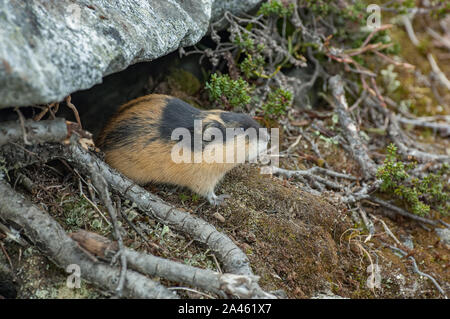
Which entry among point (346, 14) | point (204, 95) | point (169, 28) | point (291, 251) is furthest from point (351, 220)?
point (346, 14)

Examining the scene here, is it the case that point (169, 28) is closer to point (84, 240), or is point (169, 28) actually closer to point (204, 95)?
point (204, 95)

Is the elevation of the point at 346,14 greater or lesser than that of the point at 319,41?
greater

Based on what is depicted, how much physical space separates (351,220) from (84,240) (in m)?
3.05

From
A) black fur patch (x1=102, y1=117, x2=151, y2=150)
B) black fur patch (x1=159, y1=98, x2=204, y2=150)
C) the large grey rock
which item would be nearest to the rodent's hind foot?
black fur patch (x1=159, y1=98, x2=204, y2=150)

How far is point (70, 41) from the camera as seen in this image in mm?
3104

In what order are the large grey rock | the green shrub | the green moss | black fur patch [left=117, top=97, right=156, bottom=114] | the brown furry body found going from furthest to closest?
the green moss → the green shrub → black fur patch [left=117, top=97, right=156, bottom=114] → the brown furry body → the large grey rock

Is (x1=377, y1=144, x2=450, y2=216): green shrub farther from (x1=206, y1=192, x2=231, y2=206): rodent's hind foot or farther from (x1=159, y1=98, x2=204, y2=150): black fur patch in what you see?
(x1=159, y1=98, x2=204, y2=150): black fur patch

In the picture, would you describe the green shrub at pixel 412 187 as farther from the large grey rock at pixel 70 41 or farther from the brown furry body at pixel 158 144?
the large grey rock at pixel 70 41

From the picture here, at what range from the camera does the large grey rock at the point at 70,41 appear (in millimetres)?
2707

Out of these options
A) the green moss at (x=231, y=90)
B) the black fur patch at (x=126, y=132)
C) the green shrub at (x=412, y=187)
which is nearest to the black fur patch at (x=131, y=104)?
the black fur patch at (x=126, y=132)

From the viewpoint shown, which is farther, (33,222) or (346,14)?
(346,14)

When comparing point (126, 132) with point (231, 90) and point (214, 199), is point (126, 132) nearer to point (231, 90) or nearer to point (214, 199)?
point (214, 199)

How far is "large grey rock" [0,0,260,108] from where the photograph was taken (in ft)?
8.88
